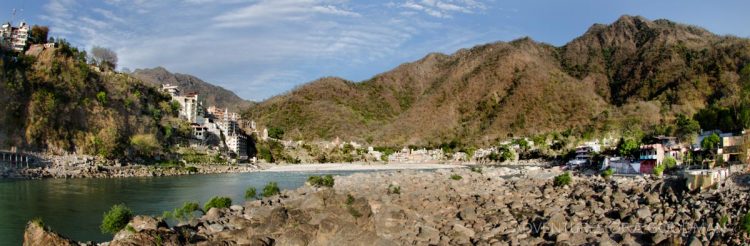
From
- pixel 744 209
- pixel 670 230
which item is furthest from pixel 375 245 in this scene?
pixel 744 209

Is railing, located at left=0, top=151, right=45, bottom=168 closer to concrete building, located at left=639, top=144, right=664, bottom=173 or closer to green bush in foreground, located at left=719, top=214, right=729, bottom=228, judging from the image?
green bush in foreground, located at left=719, top=214, right=729, bottom=228

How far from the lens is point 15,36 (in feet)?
251

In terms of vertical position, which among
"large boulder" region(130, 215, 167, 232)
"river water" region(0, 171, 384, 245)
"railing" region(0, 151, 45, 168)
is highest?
"railing" region(0, 151, 45, 168)

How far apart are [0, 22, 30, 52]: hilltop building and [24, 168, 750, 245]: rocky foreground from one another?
63.1 meters

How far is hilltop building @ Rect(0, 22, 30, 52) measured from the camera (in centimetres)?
7219

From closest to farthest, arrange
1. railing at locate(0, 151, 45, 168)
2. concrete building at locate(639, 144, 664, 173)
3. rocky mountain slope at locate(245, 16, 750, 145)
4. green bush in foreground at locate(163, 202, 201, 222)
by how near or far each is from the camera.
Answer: green bush in foreground at locate(163, 202, 201, 222) < concrete building at locate(639, 144, 664, 173) < railing at locate(0, 151, 45, 168) < rocky mountain slope at locate(245, 16, 750, 145)

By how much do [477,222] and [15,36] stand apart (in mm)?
79061

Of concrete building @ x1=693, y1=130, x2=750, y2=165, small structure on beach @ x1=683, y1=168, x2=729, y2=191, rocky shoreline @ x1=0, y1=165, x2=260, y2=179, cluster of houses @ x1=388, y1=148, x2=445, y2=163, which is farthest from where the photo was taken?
cluster of houses @ x1=388, y1=148, x2=445, y2=163

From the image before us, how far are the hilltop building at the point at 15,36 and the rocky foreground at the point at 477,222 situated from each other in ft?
207

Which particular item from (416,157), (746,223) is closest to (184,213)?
(746,223)

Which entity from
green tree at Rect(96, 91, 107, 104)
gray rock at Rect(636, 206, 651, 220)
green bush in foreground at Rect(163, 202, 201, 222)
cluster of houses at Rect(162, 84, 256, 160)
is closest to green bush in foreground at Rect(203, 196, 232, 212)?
green bush in foreground at Rect(163, 202, 201, 222)

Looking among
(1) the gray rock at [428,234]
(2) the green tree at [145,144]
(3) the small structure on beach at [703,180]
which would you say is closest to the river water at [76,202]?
(1) the gray rock at [428,234]

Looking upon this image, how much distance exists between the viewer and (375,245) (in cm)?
1634

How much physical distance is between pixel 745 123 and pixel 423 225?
36.2 m
